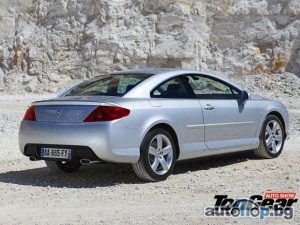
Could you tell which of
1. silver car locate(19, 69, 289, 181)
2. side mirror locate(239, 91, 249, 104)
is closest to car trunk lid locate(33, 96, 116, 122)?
silver car locate(19, 69, 289, 181)

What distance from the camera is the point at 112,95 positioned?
7.38m

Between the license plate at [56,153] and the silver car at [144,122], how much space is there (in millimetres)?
12

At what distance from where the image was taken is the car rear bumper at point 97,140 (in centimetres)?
688

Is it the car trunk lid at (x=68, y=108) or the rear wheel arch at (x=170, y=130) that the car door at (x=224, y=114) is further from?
the car trunk lid at (x=68, y=108)

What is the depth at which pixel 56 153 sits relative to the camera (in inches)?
283

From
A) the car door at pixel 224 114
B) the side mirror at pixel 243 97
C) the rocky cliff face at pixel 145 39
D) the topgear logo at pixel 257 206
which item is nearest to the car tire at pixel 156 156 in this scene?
the car door at pixel 224 114

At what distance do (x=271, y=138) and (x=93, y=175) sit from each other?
2868 mm

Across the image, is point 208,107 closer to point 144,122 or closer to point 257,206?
point 144,122

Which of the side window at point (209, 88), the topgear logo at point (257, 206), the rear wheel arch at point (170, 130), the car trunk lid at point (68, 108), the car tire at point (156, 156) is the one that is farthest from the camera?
the side window at point (209, 88)

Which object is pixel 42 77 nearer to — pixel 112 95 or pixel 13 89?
pixel 13 89

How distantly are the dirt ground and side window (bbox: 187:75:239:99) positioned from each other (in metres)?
1.01

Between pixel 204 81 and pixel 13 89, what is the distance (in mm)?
21518

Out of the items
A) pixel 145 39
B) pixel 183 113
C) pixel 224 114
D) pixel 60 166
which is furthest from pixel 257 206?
pixel 145 39

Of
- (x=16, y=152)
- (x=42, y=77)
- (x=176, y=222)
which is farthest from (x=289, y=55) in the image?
(x=176, y=222)
